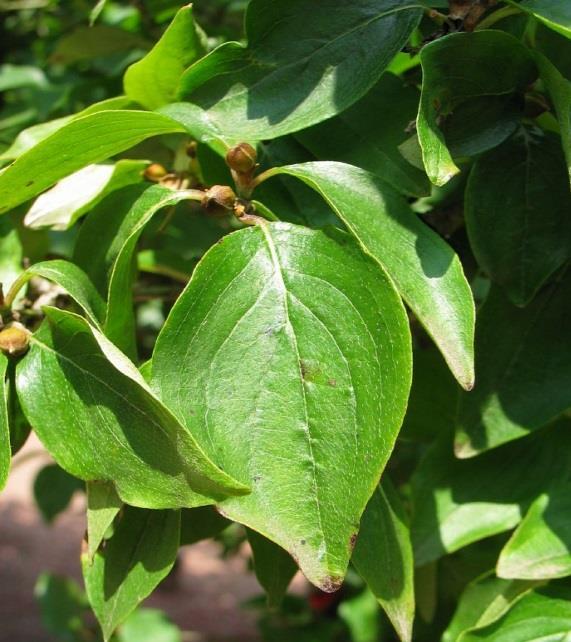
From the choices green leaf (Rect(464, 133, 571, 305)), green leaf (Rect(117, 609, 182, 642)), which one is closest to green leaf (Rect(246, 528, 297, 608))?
green leaf (Rect(464, 133, 571, 305))

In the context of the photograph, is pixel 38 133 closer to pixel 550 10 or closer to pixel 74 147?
pixel 74 147

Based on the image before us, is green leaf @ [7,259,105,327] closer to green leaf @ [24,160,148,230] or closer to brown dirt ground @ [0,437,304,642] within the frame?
green leaf @ [24,160,148,230]

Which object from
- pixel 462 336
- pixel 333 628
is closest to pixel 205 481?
pixel 462 336

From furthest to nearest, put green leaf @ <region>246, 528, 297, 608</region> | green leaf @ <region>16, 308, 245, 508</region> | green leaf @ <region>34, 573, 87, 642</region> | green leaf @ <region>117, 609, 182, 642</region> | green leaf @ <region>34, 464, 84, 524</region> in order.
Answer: green leaf @ <region>34, 573, 87, 642</region> < green leaf @ <region>117, 609, 182, 642</region> < green leaf @ <region>34, 464, 84, 524</region> < green leaf @ <region>246, 528, 297, 608</region> < green leaf @ <region>16, 308, 245, 508</region>

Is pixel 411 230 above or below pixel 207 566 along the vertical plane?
above

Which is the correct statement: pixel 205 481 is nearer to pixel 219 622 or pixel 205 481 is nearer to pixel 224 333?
pixel 224 333

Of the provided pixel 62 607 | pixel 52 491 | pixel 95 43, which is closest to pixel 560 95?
pixel 95 43
